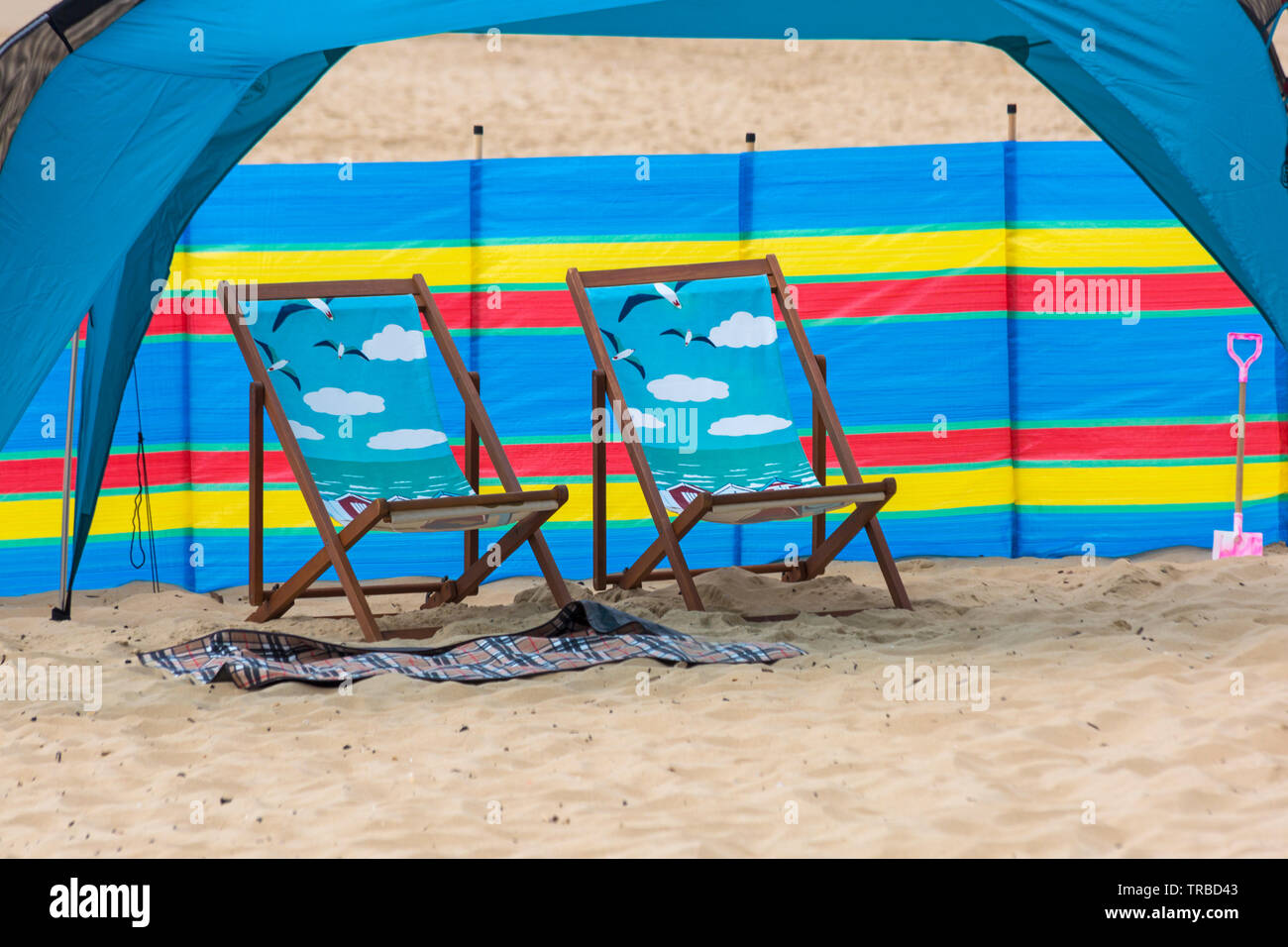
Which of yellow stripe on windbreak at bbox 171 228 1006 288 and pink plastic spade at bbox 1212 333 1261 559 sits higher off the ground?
yellow stripe on windbreak at bbox 171 228 1006 288

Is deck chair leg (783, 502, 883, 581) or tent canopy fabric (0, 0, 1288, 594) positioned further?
deck chair leg (783, 502, 883, 581)

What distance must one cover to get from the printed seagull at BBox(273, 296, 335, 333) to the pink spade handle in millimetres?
3242

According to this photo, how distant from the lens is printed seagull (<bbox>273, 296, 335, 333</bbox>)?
400 centimetres

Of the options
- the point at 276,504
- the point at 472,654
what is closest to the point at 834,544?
the point at 472,654

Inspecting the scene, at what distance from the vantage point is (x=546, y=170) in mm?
4961

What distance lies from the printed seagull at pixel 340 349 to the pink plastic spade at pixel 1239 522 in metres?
3.15

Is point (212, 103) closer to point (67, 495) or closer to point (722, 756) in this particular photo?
point (67, 495)

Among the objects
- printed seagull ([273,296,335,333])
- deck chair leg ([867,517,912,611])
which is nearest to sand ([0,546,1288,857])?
deck chair leg ([867,517,912,611])

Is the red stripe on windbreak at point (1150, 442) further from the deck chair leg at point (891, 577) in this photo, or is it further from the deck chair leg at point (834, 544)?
the deck chair leg at point (891, 577)

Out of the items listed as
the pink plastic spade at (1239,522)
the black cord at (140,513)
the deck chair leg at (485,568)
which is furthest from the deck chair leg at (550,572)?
the pink plastic spade at (1239,522)

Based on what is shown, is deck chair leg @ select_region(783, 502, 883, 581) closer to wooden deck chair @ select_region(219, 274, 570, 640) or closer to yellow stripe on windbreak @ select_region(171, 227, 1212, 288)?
wooden deck chair @ select_region(219, 274, 570, 640)

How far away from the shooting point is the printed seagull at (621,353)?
4.06 m
